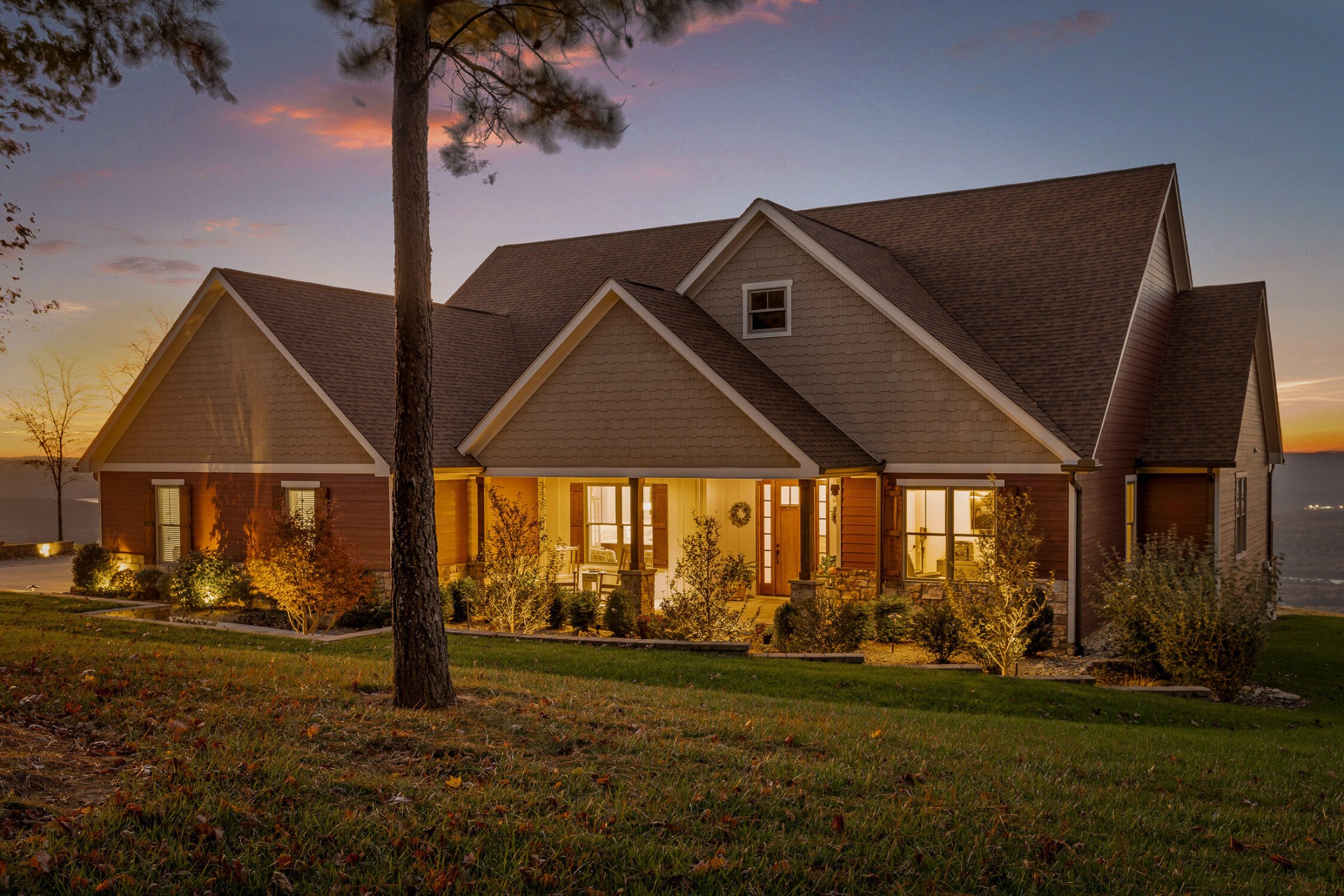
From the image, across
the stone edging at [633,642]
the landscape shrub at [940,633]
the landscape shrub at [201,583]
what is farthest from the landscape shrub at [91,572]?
the landscape shrub at [940,633]

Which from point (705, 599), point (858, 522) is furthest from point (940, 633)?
point (858, 522)

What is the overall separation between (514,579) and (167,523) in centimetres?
985

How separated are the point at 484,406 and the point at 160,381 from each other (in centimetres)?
702

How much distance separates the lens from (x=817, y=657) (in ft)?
44.8

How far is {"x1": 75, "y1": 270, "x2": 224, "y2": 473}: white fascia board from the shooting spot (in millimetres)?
19766

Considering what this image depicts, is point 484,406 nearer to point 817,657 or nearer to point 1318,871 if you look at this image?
point 817,657

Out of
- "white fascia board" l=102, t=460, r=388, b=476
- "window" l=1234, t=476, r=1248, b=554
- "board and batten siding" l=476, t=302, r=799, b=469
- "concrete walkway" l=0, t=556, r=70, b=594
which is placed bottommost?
"concrete walkway" l=0, t=556, r=70, b=594

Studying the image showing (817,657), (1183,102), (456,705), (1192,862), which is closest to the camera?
(1192,862)

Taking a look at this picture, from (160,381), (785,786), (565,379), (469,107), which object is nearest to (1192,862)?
(785,786)

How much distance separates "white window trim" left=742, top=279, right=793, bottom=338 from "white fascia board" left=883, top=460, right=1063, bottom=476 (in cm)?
341

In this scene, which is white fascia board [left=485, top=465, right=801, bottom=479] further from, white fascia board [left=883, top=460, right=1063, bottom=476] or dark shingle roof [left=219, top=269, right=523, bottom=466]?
white fascia board [left=883, top=460, right=1063, bottom=476]

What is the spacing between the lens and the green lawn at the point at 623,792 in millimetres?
4848

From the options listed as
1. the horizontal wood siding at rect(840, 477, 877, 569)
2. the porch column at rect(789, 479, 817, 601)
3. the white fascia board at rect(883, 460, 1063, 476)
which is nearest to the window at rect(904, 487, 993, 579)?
the white fascia board at rect(883, 460, 1063, 476)

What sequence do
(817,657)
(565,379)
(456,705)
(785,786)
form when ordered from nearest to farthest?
(785,786) < (456,705) < (817,657) < (565,379)
